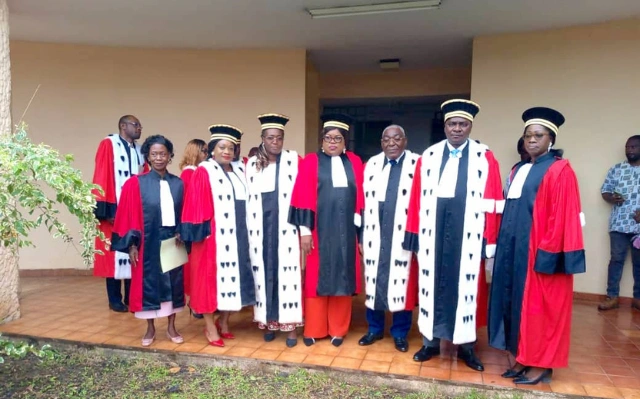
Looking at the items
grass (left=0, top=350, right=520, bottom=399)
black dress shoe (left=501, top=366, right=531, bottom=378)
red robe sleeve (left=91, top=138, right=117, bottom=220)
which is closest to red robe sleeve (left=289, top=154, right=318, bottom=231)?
grass (left=0, top=350, right=520, bottom=399)

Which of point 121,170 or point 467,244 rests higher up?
point 121,170

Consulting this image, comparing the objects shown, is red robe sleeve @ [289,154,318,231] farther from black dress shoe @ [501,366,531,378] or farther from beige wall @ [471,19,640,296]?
beige wall @ [471,19,640,296]

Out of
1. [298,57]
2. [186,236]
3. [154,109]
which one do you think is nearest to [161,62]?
[154,109]

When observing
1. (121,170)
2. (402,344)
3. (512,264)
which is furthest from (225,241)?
(512,264)

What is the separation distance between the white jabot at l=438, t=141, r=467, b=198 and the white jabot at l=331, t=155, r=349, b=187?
0.82m

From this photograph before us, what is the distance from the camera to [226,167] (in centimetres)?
390

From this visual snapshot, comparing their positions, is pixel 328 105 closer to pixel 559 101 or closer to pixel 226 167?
pixel 559 101

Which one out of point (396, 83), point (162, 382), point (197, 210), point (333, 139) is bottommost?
point (162, 382)

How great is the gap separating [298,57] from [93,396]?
499 cm

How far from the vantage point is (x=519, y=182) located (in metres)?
3.19

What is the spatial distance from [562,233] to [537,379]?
107 cm

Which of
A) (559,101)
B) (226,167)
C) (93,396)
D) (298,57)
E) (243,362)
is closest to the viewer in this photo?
(93,396)

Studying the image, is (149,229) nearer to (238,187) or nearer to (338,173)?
(238,187)

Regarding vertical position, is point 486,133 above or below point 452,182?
above
